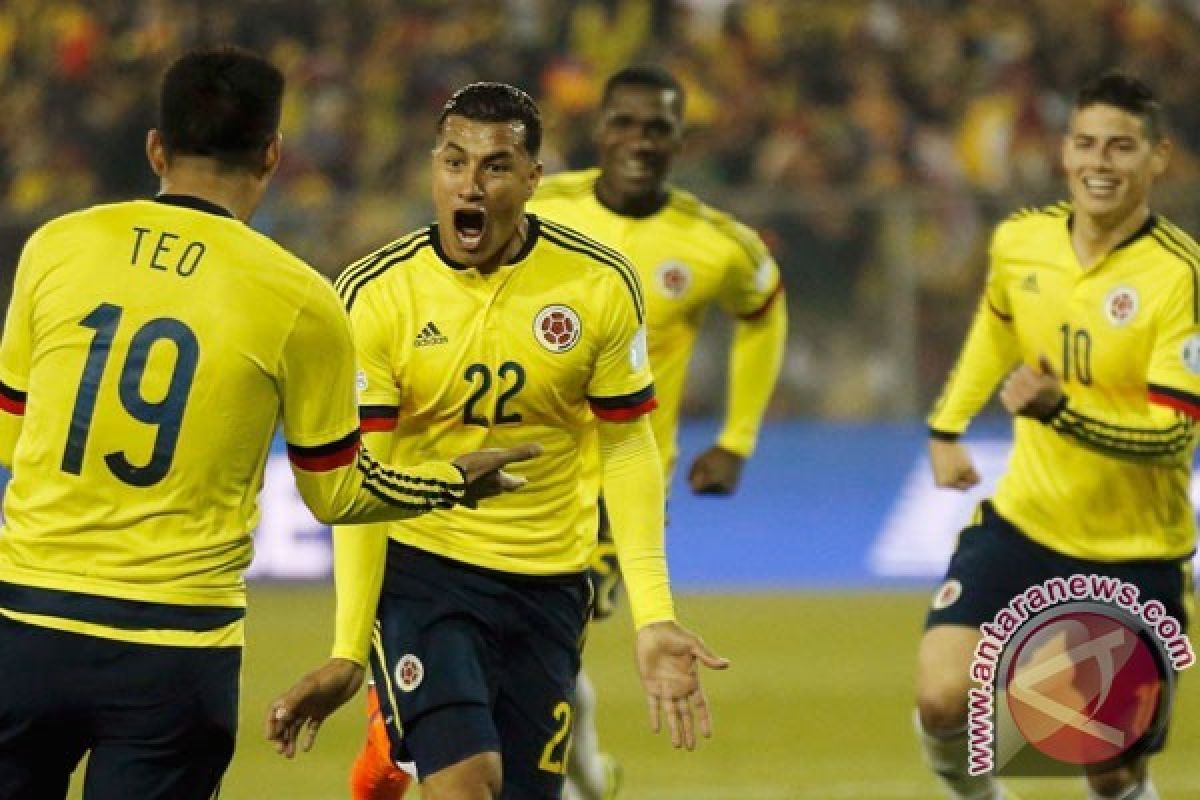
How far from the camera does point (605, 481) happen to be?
6430mm

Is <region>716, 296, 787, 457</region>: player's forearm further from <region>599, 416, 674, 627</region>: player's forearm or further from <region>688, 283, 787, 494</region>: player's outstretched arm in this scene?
<region>599, 416, 674, 627</region>: player's forearm

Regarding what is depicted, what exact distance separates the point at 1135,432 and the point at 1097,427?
123 mm

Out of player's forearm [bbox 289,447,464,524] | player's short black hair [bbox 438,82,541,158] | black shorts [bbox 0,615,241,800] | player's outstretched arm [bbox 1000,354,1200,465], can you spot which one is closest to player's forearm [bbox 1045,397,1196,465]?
player's outstretched arm [bbox 1000,354,1200,465]

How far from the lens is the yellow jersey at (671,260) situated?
9.00 m

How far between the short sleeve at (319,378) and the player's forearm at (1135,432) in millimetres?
3106

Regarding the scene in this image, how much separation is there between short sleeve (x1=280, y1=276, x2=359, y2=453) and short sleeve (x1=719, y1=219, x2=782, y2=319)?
4.28m

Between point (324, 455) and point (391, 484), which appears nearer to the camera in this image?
point (324, 455)

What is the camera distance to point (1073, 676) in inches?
327

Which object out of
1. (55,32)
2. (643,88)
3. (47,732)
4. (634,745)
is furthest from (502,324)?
(55,32)

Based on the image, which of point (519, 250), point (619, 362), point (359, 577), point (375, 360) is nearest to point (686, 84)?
point (519, 250)

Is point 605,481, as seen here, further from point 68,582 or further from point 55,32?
point 55,32

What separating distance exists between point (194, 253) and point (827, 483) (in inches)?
438

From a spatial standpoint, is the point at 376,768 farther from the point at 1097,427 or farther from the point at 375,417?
the point at 1097,427

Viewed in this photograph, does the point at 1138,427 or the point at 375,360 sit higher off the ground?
the point at 375,360
